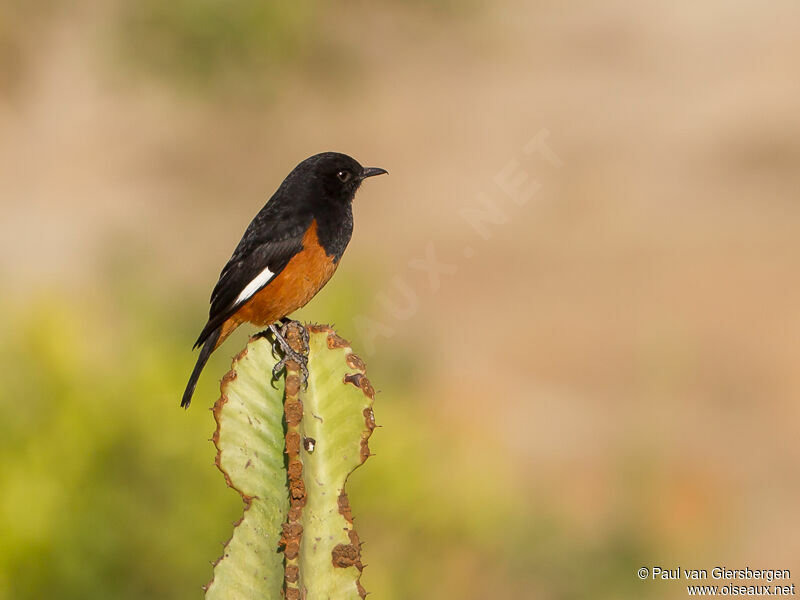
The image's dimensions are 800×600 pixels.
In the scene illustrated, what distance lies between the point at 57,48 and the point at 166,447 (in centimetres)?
1072

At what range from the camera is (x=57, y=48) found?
13867 mm

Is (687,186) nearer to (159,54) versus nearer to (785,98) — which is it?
(785,98)

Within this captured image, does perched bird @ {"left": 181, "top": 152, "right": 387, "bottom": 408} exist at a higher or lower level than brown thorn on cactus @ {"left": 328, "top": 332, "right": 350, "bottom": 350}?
higher

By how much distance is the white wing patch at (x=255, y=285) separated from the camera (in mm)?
3469

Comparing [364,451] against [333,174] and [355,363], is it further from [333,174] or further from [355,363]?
[333,174]

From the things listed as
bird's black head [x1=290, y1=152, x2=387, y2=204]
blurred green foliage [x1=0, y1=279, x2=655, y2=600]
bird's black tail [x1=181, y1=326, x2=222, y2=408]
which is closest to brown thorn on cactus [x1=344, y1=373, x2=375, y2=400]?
bird's black tail [x1=181, y1=326, x2=222, y2=408]

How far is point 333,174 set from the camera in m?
3.82

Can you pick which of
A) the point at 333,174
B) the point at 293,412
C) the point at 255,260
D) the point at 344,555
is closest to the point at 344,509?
the point at 344,555

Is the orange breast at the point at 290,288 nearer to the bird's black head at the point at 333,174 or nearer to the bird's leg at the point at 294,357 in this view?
the bird's black head at the point at 333,174

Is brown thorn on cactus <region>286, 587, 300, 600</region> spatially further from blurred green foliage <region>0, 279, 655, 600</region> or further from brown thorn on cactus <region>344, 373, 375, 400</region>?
blurred green foliage <region>0, 279, 655, 600</region>

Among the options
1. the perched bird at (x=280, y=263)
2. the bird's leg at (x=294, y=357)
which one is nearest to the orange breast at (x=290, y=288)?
the perched bird at (x=280, y=263)

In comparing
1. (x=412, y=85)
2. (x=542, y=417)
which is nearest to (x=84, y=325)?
(x=542, y=417)

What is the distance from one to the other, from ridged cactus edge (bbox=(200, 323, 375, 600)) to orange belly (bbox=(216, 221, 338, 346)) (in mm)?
811

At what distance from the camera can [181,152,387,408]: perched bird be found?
3.49 m
